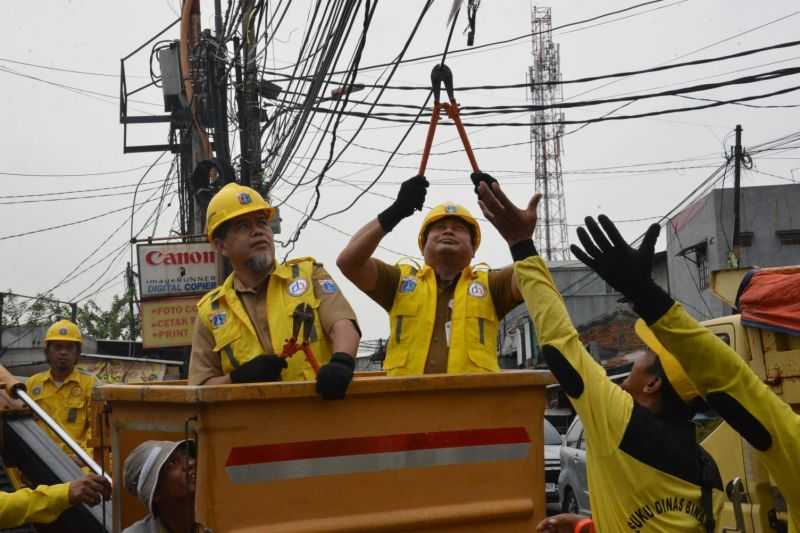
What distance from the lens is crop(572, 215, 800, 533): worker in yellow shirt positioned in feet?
7.47

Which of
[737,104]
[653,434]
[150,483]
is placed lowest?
[150,483]

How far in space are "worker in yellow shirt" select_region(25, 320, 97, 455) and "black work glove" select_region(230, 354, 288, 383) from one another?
4.82 metres

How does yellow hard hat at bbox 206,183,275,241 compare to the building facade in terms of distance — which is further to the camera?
the building facade

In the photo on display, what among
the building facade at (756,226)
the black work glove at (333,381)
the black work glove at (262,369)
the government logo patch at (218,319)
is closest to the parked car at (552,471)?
the government logo patch at (218,319)

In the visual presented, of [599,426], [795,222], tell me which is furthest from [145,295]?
[795,222]

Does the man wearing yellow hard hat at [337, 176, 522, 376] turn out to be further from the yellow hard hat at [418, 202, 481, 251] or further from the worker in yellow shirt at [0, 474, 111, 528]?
the worker in yellow shirt at [0, 474, 111, 528]

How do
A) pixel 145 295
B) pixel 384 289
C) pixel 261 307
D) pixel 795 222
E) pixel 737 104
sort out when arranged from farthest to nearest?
pixel 795 222 → pixel 145 295 → pixel 737 104 → pixel 384 289 → pixel 261 307

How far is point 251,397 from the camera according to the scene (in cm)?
318

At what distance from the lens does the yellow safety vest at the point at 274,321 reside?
13.5ft

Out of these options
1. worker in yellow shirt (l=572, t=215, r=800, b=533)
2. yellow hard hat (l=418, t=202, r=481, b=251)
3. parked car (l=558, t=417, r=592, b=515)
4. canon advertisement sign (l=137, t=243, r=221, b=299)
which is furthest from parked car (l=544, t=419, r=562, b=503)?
worker in yellow shirt (l=572, t=215, r=800, b=533)

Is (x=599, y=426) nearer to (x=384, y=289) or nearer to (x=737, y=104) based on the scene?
(x=384, y=289)

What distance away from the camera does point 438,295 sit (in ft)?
15.4

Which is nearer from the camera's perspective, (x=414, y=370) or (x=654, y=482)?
(x=654, y=482)

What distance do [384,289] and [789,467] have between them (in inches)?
103
